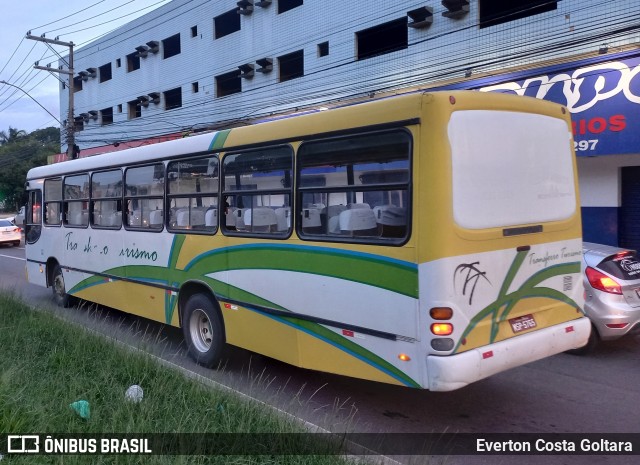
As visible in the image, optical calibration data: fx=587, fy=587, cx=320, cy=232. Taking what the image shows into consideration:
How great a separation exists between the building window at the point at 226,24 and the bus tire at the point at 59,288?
694 inches

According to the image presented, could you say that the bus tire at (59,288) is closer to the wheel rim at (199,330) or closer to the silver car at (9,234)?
the wheel rim at (199,330)

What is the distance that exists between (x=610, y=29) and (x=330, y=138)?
10.6 metres

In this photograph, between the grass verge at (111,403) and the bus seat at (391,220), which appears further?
the bus seat at (391,220)

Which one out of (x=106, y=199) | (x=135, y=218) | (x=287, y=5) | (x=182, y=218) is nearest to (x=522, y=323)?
(x=182, y=218)

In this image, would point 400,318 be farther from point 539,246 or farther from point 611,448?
point 611,448

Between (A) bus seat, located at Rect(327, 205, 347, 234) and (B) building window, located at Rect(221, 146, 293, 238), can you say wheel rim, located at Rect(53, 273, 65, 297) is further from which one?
(A) bus seat, located at Rect(327, 205, 347, 234)

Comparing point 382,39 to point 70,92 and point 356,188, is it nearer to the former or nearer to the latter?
point 70,92

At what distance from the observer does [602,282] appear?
7.41m

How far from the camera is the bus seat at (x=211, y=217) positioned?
6840mm

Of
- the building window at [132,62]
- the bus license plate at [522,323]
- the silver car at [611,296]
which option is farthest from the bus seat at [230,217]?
the building window at [132,62]

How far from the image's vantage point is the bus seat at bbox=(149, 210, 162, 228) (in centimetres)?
789

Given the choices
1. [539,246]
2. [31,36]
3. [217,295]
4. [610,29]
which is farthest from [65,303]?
[31,36]

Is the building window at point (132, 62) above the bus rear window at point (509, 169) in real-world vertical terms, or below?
above

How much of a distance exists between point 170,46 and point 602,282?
26.5m
